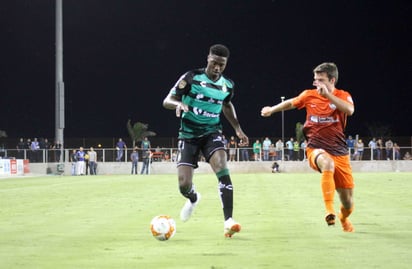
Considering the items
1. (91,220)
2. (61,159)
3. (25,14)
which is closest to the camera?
(91,220)

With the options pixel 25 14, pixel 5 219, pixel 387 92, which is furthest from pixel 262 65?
pixel 5 219

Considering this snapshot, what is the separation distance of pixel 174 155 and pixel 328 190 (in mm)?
47738

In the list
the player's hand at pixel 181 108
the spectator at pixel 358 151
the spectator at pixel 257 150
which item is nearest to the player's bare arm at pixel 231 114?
the player's hand at pixel 181 108

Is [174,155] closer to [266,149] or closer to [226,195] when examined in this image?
[266,149]

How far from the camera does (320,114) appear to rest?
33.2 feet

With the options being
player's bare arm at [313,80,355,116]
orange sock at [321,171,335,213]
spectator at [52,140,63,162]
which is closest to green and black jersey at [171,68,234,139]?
player's bare arm at [313,80,355,116]

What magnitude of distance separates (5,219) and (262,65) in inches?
3449

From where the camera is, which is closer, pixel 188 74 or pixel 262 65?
pixel 188 74

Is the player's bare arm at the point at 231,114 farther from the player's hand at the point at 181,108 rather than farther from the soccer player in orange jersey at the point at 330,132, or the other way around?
the player's hand at the point at 181,108

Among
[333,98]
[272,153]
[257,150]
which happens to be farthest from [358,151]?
[333,98]

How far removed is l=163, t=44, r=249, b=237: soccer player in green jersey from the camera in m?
9.65

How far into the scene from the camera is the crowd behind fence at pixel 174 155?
5175 centimetres

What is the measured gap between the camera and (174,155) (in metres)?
57.1

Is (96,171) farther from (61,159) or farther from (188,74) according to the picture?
(188,74)
